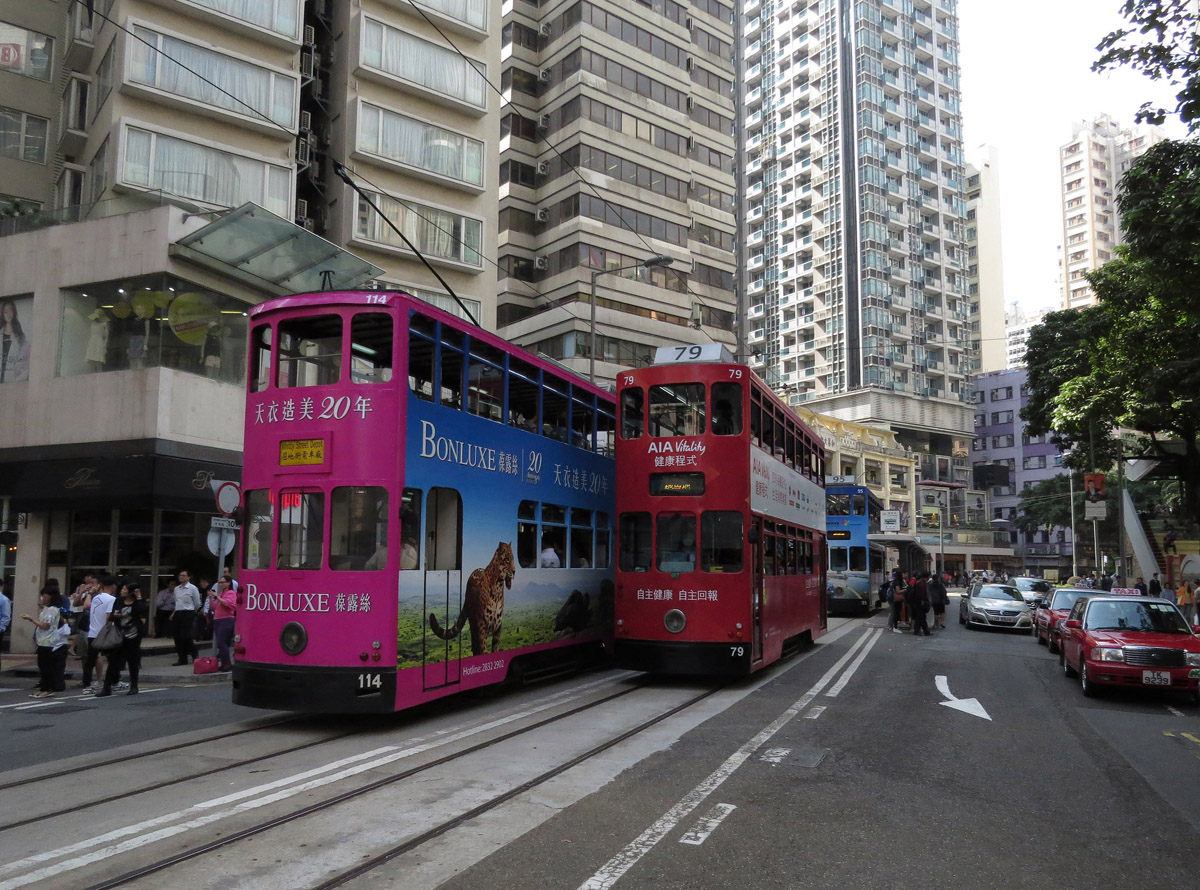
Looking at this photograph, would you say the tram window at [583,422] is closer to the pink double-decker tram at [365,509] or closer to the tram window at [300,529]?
the pink double-decker tram at [365,509]

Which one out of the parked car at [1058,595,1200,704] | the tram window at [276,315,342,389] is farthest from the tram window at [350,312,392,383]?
the parked car at [1058,595,1200,704]

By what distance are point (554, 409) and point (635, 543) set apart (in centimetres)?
221

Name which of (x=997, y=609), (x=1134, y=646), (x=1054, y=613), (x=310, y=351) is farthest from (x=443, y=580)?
(x=997, y=609)

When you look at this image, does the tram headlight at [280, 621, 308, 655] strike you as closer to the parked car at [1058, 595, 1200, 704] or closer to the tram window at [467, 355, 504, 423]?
the tram window at [467, 355, 504, 423]

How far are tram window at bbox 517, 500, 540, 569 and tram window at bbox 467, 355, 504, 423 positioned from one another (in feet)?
4.33

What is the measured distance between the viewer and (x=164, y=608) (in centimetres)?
1833

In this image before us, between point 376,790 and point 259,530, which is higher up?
point 259,530

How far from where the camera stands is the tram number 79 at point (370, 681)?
8.96 meters

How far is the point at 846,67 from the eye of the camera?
7656cm

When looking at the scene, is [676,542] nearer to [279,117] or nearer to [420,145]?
[279,117]

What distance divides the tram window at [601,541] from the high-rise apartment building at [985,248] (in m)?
89.5

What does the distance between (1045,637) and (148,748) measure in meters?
19.1

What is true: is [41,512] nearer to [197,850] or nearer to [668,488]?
[668,488]

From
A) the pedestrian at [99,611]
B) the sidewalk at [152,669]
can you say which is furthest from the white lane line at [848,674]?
the pedestrian at [99,611]
